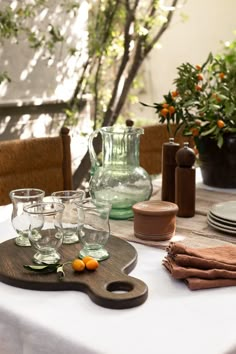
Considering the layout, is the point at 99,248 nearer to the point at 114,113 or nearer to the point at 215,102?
the point at 215,102

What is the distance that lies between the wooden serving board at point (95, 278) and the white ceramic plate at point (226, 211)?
276mm

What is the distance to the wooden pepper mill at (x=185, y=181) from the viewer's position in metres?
1.34

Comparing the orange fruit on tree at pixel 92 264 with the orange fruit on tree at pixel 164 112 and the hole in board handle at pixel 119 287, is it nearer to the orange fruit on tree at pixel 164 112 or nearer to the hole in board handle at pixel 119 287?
the hole in board handle at pixel 119 287

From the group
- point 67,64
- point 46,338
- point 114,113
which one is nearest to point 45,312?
point 46,338

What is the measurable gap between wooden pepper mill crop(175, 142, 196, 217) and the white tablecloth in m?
0.40

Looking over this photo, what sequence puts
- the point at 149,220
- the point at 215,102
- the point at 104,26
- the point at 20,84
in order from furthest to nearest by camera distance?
the point at 104,26, the point at 20,84, the point at 215,102, the point at 149,220

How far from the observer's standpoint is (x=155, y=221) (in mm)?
1173

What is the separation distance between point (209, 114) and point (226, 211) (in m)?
0.37

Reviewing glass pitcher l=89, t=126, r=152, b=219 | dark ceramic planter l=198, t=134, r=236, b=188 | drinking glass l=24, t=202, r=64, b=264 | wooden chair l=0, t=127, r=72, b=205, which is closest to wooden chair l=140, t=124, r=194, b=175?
wooden chair l=0, t=127, r=72, b=205

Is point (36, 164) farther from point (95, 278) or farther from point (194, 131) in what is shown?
point (95, 278)

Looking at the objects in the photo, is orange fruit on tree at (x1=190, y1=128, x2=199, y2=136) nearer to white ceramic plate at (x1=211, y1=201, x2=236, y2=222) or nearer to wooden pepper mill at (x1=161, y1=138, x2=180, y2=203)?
wooden pepper mill at (x1=161, y1=138, x2=180, y2=203)

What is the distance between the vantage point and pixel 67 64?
3.06 m

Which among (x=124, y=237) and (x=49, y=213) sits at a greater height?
(x=49, y=213)

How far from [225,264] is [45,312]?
0.34 meters
